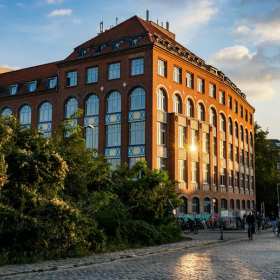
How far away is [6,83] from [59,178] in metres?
47.0

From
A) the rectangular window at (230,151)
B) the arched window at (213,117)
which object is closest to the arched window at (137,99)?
the arched window at (213,117)

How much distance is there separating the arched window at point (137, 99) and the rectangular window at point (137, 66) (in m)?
1.58

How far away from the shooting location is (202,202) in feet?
167

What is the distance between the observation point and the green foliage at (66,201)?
1521 centimetres

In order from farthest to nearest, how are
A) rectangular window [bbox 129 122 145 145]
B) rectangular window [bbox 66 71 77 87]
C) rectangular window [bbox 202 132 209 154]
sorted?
1. rectangular window [bbox 202 132 209 154]
2. rectangular window [bbox 66 71 77 87]
3. rectangular window [bbox 129 122 145 145]

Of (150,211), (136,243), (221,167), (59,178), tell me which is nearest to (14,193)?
(59,178)

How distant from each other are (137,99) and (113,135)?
4.35 metres

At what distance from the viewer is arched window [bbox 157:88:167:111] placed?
152ft

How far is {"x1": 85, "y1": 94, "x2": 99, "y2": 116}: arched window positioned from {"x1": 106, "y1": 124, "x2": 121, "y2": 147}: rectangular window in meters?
2.64

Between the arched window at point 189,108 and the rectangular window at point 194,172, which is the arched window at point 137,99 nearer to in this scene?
the arched window at point 189,108

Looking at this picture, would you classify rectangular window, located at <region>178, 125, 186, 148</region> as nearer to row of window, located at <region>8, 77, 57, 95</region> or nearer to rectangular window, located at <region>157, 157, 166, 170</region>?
rectangular window, located at <region>157, 157, 166, 170</region>

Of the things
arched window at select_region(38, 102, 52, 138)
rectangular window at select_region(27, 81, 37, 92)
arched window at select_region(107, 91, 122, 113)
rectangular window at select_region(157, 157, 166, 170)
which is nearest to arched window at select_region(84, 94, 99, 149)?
arched window at select_region(107, 91, 122, 113)

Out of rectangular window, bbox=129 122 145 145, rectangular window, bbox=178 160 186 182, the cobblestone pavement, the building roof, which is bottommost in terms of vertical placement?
the cobblestone pavement

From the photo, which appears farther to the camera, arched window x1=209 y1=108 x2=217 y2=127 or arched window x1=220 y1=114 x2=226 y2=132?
arched window x1=220 y1=114 x2=226 y2=132
